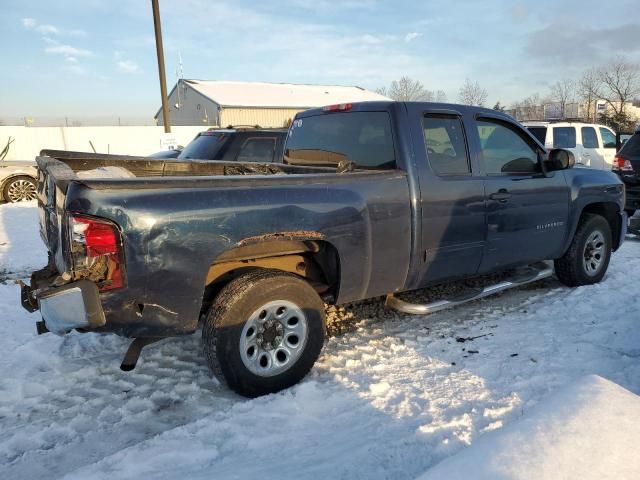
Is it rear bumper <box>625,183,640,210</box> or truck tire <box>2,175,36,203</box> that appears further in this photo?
truck tire <box>2,175,36,203</box>

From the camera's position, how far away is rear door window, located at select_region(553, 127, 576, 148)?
13.1m

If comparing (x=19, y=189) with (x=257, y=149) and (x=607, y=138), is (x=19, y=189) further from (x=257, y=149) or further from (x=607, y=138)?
(x=607, y=138)

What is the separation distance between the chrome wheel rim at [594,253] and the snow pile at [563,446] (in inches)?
157

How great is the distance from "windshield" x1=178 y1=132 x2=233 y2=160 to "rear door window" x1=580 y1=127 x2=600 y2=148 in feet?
32.4

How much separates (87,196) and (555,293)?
4.90 meters


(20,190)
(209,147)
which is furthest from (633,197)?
(20,190)

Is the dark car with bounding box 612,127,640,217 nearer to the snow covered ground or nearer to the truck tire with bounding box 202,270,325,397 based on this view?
the snow covered ground

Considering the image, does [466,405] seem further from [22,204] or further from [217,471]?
[22,204]

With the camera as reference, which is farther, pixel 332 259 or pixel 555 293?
pixel 555 293

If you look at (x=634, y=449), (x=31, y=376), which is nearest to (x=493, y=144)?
(x=634, y=449)

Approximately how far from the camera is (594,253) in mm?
5906

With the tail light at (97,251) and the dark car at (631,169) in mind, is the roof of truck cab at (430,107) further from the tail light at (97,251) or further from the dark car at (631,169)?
the dark car at (631,169)

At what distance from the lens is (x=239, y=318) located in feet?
10.8

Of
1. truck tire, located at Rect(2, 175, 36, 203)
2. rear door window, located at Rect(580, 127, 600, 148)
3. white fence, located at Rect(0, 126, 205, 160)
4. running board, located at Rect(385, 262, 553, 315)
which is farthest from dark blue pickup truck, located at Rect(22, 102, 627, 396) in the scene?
white fence, located at Rect(0, 126, 205, 160)
